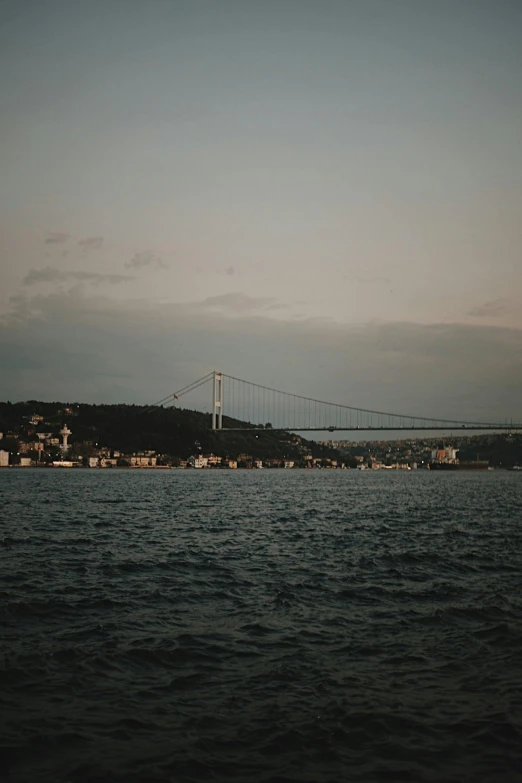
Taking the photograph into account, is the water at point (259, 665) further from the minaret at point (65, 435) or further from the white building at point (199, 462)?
the minaret at point (65, 435)

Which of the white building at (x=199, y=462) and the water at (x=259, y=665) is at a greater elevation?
the water at (x=259, y=665)

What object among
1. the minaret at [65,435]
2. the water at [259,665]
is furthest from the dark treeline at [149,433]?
the water at [259,665]

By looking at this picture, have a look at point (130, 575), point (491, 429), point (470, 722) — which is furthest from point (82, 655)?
point (491, 429)

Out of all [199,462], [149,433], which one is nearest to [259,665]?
[199,462]

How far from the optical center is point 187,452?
178500mm

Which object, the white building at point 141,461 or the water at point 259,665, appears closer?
the water at point 259,665

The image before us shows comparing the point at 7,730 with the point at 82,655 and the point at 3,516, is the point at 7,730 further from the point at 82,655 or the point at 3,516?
the point at 3,516

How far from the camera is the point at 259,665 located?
28.4 feet

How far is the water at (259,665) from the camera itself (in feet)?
20.2

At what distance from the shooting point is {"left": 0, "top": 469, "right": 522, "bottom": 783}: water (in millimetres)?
6164

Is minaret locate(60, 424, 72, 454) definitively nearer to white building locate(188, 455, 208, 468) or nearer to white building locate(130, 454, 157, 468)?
white building locate(130, 454, 157, 468)

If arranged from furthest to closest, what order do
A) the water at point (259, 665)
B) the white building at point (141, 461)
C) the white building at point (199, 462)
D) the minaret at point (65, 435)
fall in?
1. the minaret at point (65, 435)
2. the white building at point (199, 462)
3. the white building at point (141, 461)
4. the water at point (259, 665)

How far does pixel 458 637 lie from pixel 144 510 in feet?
88.5

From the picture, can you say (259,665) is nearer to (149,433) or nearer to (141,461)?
(141,461)
